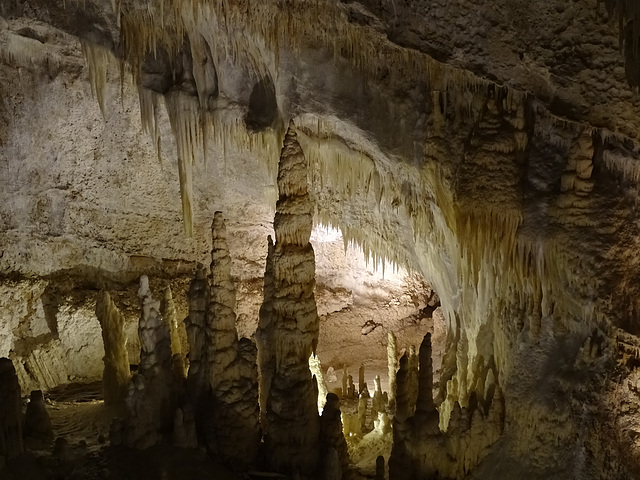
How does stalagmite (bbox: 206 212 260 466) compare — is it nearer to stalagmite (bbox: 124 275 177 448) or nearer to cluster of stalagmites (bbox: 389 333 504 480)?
stalagmite (bbox: 124 275 177 448)

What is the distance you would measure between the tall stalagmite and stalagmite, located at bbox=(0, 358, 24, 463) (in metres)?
2.18

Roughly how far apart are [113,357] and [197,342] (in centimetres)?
124

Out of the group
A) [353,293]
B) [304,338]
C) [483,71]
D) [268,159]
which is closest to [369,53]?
[483,71]

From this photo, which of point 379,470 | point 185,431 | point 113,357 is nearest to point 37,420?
point 113,357

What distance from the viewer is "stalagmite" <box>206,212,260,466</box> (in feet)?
21.0

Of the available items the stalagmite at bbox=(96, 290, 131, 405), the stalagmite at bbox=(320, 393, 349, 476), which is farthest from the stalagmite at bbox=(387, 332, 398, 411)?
the stalagmite at bbox=(96, 290, 131, 405)

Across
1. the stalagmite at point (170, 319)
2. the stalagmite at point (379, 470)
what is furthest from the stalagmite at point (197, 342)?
the stalagmite at point (379, 470)

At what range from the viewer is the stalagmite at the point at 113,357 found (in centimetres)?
732

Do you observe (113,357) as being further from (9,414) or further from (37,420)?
(9,414)

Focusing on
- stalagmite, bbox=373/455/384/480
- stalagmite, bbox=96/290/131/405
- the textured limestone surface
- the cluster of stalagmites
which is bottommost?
stalagmite, bbox=373/455/384/480

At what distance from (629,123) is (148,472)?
16.9 feet

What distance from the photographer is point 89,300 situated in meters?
9.84

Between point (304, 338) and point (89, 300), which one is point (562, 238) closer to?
point (304, 338)

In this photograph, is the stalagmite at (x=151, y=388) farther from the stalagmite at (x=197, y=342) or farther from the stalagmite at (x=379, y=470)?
the stalagmite at (x=379, y=470)
